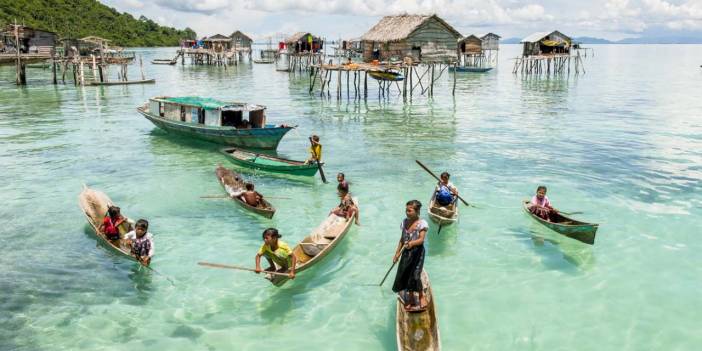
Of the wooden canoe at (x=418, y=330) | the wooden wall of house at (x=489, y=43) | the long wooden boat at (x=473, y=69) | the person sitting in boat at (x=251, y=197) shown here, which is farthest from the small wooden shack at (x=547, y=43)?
the wooden canoe at (x=418, y=330)

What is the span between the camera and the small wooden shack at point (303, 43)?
7038 centimetres

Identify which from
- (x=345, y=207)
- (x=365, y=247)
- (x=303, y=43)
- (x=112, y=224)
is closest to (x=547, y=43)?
(x=303, y=43)

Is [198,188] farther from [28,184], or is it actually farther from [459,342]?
[459,342]

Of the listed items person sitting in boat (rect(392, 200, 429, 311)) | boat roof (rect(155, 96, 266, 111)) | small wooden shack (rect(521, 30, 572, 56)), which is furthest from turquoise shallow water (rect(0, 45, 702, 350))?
small wooden shack (rect(521, 30, 572, 56))

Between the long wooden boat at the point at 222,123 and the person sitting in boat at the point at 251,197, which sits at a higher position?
the long wooden boat at the point at 222,123

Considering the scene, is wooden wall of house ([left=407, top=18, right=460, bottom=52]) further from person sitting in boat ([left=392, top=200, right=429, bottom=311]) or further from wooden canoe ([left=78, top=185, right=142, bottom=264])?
person sitting in boat ([left=392, top=200, right=429, bottom=311])

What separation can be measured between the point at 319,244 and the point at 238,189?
5.43 m

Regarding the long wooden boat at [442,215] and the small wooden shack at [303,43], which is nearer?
the long wooden boat at [442,215]

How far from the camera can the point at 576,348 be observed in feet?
29.5

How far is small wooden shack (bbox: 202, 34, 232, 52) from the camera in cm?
8594

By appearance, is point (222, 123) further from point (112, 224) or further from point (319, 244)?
point (319, 244)

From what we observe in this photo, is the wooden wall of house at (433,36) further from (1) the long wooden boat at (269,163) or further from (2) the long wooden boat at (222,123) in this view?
(1) the long wooden boat at (269,163)

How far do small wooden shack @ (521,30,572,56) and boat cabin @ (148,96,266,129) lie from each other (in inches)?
1960

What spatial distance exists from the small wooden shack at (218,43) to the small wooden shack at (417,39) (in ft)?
146
